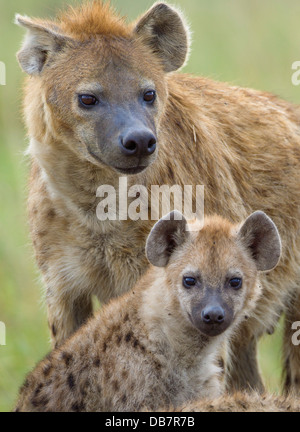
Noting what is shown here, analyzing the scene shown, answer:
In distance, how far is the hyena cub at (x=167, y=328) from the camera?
525 cm

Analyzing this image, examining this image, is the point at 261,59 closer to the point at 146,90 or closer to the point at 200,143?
the point at 200,143

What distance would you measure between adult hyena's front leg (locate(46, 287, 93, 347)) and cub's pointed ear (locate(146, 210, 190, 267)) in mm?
1072

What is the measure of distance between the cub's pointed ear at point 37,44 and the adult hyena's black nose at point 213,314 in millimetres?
1740

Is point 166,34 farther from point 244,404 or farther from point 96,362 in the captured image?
point 244,404

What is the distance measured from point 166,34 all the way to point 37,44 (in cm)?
79

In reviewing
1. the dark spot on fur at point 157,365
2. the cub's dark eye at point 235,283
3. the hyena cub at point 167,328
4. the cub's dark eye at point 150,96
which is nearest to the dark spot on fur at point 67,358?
the hyena cub at point 167,328

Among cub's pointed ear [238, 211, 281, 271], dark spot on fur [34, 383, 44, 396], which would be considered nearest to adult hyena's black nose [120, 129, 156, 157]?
cub's pointed ear [238, 211, 281, 271]

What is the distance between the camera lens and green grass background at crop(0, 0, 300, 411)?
362 inches

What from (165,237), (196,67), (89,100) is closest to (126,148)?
(89,100)

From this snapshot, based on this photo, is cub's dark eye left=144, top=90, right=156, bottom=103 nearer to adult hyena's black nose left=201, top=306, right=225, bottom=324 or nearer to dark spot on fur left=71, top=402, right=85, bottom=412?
adult hyena's black nose left=201, top=306, right=225, bottom=324

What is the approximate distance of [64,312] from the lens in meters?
6.45

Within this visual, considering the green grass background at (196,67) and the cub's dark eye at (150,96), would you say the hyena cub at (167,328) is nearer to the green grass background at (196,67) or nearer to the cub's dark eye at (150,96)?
the cub's dark eye at (150,96)
